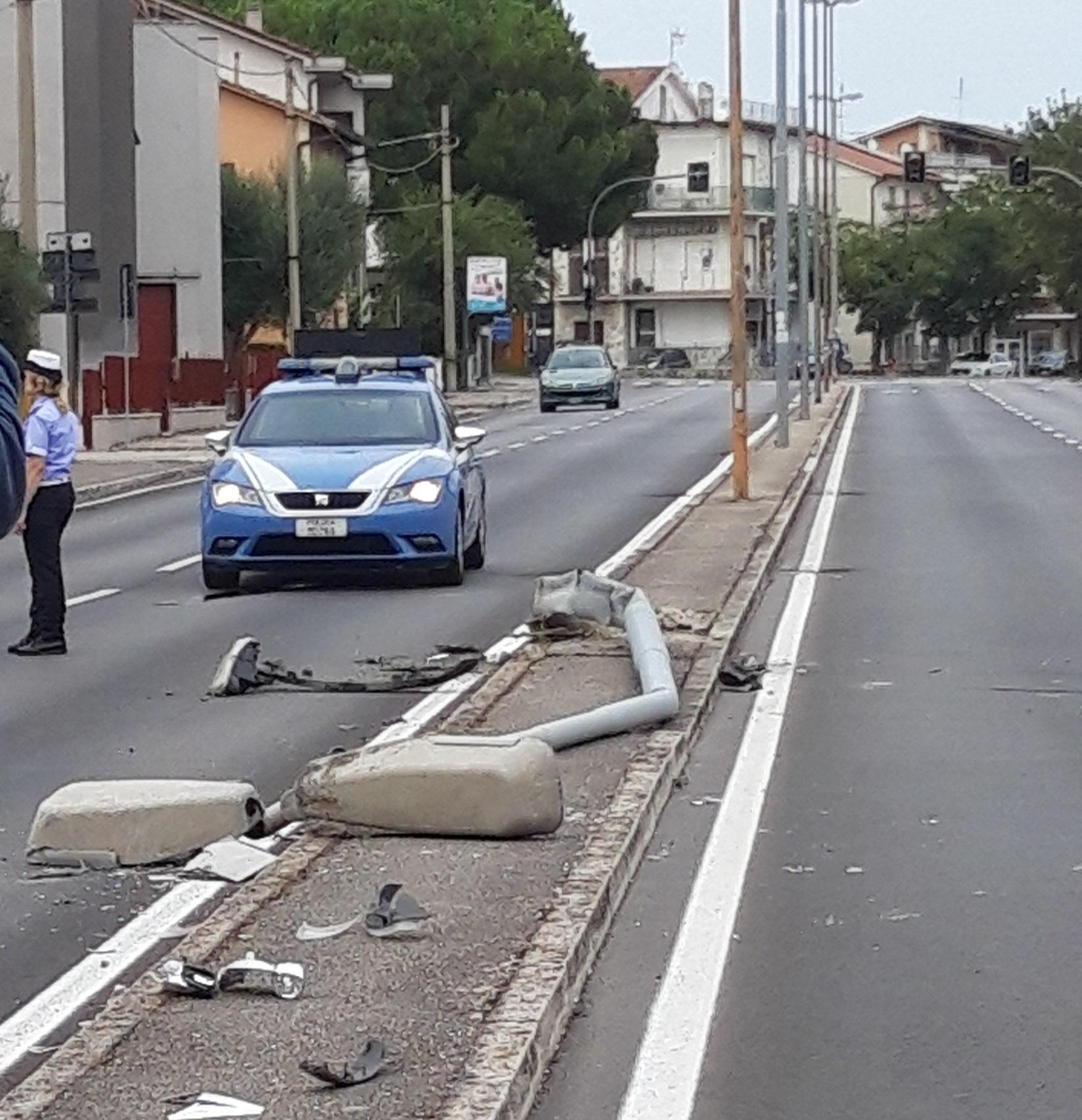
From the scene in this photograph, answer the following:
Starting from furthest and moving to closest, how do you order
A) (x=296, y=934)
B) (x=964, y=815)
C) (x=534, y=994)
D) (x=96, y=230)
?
(x=96, y=230) < (x=964, y=815) < (x=296, y=934) < (x=534, y=994)

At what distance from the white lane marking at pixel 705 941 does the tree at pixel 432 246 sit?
205 ft

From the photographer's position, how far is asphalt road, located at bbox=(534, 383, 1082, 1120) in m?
6.12

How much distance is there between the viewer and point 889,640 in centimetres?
1518

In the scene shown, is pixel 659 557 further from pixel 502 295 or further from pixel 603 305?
pixel 603 305

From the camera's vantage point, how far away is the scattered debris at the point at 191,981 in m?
6.48

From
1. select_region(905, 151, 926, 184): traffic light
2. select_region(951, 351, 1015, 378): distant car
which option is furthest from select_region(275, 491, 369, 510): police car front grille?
select_region(951, 351, 1015, 378): distant car

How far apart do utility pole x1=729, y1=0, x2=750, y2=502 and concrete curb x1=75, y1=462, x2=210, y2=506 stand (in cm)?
618

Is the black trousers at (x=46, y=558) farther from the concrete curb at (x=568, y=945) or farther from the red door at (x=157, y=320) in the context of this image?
the red door at (x=157, y=320)

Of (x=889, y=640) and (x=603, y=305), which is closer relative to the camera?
(x=889, y=640)

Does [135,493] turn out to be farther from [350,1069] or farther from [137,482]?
[350,1069]

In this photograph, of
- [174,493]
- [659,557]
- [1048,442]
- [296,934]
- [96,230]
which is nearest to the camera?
[296,934]

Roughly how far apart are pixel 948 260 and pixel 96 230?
234ft

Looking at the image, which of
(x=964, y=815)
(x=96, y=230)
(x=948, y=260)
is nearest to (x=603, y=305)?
(x=948, y=260)

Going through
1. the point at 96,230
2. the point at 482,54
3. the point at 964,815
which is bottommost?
the point at 964,815
